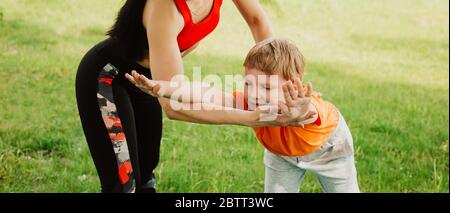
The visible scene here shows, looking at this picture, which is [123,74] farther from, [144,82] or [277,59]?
[277,59]

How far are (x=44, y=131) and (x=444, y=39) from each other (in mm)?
6304

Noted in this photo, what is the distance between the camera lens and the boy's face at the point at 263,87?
2.15 metres

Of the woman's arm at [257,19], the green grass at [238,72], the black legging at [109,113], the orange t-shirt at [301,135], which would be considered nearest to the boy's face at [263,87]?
the orange t-shirt at [301,135]

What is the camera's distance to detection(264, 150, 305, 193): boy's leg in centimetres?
245

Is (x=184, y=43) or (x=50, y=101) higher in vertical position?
(x=184, y=43)

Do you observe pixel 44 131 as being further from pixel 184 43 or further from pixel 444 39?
pixel 444 39

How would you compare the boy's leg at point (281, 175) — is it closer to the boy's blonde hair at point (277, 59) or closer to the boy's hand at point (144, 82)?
the boy's blonde hair at point (277, 59)

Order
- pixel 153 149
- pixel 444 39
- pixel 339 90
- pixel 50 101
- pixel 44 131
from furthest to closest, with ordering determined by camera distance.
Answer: pixel 444 39, pixel 339 90, pixel 50 101, pixel 44 131, pixel 153 149

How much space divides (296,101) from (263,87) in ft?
0.87

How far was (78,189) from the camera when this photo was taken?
3359 mm

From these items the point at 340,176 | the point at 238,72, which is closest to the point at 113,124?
the point at 340,176

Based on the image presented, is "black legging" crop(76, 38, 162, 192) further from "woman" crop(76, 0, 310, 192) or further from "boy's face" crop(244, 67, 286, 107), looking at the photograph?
"boy's face" crop(244, 67, 286, 107)

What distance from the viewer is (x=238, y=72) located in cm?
599

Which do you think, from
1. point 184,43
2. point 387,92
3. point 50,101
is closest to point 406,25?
point 387,92
